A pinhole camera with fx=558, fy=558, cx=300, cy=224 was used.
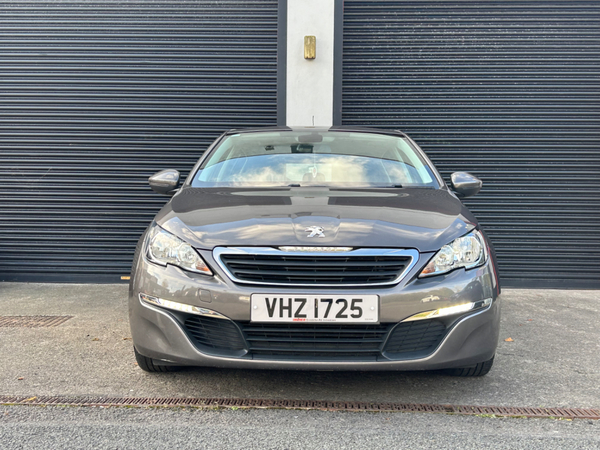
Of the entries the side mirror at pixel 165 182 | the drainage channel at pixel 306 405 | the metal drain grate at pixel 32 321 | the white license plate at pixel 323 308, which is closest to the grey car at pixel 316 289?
the white license plate at pixel 323 308

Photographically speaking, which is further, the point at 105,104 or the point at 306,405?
the point at 105,104

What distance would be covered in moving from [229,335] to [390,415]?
0.81m

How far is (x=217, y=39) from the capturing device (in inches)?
244

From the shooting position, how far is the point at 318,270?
2449mm

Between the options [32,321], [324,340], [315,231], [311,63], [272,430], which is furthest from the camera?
[311,63]

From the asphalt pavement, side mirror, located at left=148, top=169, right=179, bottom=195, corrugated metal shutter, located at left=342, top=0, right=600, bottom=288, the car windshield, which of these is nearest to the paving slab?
the asphalt pavement

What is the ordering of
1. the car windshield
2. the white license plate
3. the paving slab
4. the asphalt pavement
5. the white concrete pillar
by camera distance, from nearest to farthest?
the asphalt pavement → the white license plate → the paving slab → the car windshield → the white concrete pillar

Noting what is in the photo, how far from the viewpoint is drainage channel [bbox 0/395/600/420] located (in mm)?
2561

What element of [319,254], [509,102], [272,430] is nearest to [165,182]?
[319,254]

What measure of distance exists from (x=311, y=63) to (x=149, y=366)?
4.09 meters

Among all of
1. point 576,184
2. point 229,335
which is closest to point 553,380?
point 229,335

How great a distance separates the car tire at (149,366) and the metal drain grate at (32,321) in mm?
1525

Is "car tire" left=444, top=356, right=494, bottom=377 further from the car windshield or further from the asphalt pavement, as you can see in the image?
the car windshield

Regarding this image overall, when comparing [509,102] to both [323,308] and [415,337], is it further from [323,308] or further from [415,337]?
[323,308]
